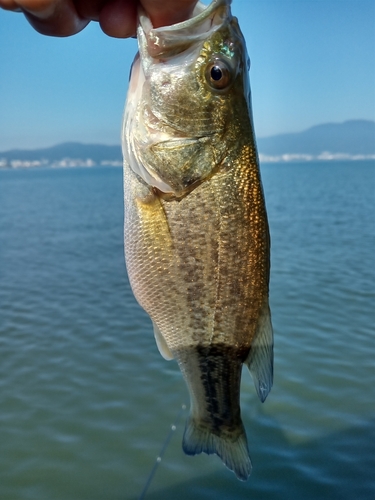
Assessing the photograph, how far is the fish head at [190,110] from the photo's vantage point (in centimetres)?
225

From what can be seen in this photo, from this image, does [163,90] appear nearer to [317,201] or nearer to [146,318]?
[146,318]

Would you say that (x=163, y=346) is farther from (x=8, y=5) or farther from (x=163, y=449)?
(x=163, y=449)

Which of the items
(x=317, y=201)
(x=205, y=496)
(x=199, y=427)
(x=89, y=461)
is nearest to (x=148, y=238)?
(x=199, y=427)

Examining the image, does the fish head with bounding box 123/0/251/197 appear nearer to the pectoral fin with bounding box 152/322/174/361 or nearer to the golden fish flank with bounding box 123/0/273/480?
the golden fish flank with bounding box 123/0/273/480

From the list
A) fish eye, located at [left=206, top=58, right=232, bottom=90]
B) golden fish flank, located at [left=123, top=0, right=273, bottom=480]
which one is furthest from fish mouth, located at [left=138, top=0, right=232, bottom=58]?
fish eye, located at [left=206, top=58, right=232, bottom=90]

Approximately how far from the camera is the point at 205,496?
5.66m

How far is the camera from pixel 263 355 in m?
2.45

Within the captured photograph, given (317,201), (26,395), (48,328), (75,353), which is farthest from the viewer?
(317,201)

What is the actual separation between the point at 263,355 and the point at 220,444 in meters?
0.61

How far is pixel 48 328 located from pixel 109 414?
3.63m

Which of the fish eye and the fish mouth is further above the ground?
the fish mouth

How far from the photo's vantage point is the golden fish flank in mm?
2254

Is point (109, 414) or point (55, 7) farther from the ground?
point (55, 7)

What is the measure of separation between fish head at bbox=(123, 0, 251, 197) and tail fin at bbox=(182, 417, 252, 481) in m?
1.30
